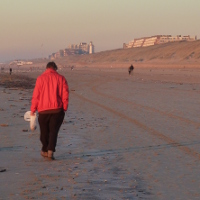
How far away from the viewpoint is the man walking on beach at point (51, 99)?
26.5ft

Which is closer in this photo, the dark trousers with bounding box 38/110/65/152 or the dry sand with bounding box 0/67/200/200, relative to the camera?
the dry sand with bounding box 0/67/200/200

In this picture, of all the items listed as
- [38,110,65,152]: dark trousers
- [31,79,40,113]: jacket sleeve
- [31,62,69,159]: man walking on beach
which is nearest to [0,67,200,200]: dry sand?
[38,110,65,152]: dark trousers

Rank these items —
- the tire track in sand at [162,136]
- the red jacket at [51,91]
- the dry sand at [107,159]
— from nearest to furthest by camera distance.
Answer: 1. the dry sand at [107,159]
2. the red jacket at [51,91]
3. the tire track in sand at [162,136]

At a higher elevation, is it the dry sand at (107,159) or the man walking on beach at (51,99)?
the man walking on beach at (51,99)

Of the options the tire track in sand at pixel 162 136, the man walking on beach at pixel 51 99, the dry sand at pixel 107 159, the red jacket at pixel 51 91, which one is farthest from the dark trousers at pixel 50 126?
the tire track in sand at pixel 162 136

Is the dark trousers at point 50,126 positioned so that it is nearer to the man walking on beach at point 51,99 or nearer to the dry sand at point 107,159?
the man walking on beach at point 51,99

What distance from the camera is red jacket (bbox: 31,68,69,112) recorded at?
8062 millimetres

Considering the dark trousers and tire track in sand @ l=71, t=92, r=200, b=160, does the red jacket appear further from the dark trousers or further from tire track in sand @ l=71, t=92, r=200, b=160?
tire track in sand @ l=71, t=92, r=200, b=160

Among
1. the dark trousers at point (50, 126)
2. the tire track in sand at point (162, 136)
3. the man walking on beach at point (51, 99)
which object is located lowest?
the tire track in sand at point (162, 136)

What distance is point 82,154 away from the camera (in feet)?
28.6

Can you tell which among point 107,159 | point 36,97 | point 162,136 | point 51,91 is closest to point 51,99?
point 51,91

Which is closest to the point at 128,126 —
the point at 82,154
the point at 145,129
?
the point at 145,129

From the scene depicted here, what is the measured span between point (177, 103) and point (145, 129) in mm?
7434

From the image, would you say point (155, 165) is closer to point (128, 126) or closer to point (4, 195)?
point (4, 195)
